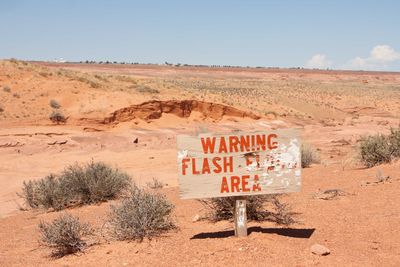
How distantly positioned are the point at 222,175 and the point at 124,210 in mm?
1576

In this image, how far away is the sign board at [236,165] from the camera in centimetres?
533

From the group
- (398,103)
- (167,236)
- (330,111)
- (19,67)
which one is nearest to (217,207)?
(167,236)

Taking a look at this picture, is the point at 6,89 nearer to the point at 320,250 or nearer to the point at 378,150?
the point at 378,150

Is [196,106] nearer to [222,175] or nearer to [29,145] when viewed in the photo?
[29,145]

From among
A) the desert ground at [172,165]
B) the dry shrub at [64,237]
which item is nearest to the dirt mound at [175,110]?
the desert ground at [172,165]

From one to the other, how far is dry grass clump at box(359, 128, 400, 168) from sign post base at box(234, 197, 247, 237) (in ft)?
20.4

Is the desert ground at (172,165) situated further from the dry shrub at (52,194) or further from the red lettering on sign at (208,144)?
the red lettering on sign at (208,144)

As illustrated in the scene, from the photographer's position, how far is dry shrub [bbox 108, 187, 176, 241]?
595cm

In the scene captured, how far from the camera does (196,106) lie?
29141 millimetres

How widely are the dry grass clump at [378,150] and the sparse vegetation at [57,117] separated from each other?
1710 cm

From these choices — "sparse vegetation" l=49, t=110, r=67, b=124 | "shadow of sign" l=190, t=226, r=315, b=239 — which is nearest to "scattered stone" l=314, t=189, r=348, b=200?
"shadow of sign" l=190, t=226, r=315, b=239

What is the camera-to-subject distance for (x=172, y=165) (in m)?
16.5

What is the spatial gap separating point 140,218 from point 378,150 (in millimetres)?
6527

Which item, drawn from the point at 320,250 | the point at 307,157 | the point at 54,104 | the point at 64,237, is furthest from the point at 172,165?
the point at 54,104
